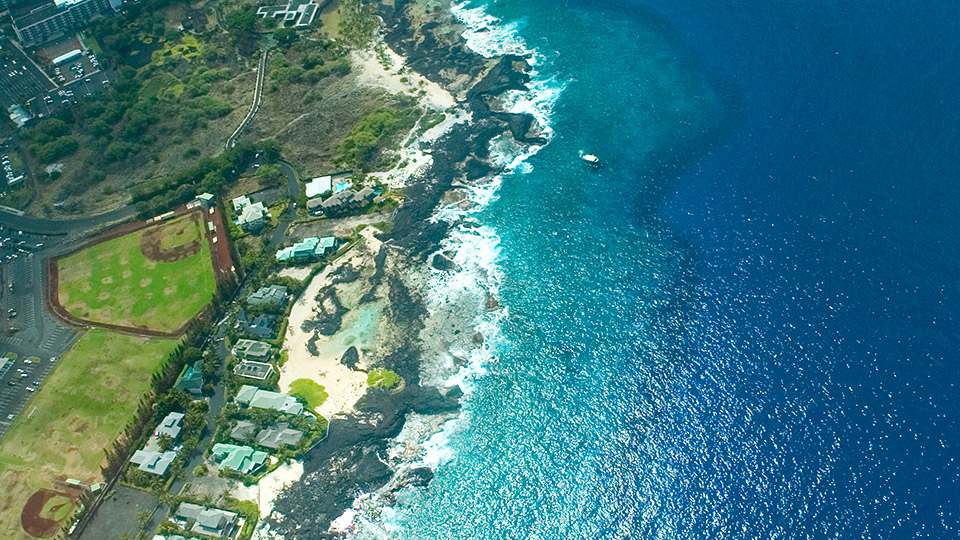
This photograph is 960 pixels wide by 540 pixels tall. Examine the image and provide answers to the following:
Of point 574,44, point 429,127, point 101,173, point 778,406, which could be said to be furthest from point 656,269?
point 101,173

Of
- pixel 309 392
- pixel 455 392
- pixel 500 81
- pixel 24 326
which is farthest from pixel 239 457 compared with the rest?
pixel 500 81

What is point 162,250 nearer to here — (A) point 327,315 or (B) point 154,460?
(A) point 327,315

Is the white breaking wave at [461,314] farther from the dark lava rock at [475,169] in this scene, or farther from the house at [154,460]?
the house at [154,460]

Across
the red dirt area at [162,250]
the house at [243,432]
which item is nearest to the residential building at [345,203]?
the red dirt area at [162,250]

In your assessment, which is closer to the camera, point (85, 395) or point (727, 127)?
point (85, 395)

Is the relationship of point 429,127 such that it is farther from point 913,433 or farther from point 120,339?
point 913,433

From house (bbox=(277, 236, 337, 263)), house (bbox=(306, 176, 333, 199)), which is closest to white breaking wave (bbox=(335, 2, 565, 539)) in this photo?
house (bbox=(277, 236, 337, 263))

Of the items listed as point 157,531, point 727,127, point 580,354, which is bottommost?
point 157,531
